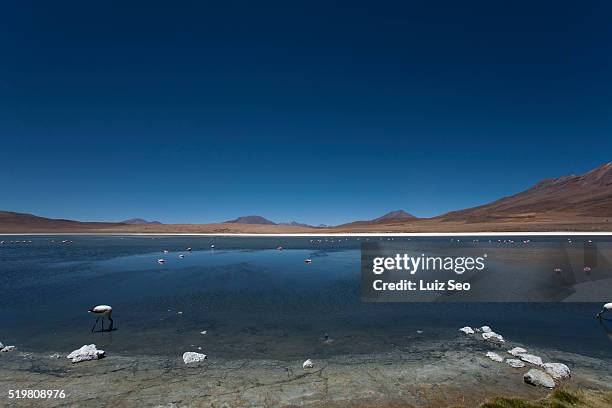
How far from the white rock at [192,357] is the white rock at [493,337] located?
8.54m

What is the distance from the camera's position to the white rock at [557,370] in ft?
26.3

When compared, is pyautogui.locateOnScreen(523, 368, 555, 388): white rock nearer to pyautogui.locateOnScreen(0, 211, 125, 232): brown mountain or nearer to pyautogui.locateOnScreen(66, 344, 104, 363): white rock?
pyautogui.locateOnScreen(66, 344, 104, 363): white rock

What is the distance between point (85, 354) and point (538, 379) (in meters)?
11.1

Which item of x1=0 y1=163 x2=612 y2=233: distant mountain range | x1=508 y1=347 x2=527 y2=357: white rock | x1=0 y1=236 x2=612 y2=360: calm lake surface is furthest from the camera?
x1=0 y1=163 x2=612 y2=233: distant mountain range

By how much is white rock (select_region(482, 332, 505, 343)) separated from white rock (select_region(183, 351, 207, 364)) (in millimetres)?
8537

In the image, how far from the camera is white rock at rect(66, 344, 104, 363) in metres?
9.30

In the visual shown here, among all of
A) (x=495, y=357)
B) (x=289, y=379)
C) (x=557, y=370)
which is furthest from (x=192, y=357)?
(x=557, y=370)

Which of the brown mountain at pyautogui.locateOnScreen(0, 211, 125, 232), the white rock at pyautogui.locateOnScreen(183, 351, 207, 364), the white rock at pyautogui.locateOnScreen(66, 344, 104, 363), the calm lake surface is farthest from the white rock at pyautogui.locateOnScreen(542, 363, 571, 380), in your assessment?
the brown mountain at pyautogui.locateOnScreen(0, 211, 125, 232)

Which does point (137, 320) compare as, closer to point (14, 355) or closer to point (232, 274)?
point (14, 355)

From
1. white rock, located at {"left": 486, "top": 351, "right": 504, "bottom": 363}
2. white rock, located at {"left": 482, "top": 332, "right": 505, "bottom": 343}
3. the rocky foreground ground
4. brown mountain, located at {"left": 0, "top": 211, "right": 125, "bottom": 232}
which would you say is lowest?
the rocky foreground ground

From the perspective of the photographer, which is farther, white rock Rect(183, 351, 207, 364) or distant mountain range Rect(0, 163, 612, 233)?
distant mountain range Rect(0, 163, 612, 233)

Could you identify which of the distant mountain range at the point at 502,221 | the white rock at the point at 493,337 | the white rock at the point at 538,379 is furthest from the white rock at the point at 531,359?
the distant mountain range at the point at 502,221

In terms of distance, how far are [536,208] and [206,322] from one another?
164794 millimetres

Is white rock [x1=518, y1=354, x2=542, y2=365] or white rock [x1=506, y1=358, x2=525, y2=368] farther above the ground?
white rock [x1=518, y1=354, x2=542, y2=365]
